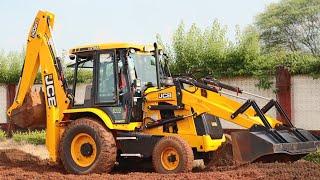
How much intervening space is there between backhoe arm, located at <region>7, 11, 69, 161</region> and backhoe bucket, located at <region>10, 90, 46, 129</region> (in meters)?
0.10

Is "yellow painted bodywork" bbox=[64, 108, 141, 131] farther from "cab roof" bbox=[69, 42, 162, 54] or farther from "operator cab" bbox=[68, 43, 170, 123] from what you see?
"cab roof" bbox=[69, 42, 162, 54]

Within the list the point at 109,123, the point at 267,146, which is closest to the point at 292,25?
the point at 109,123

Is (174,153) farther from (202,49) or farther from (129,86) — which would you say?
(202,49)

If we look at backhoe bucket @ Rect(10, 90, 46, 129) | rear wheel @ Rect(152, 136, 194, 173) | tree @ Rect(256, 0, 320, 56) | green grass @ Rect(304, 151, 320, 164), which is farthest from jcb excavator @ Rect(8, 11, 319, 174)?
tree @ Rect(256, 0, 320, 56)

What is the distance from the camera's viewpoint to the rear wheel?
8.73 metres

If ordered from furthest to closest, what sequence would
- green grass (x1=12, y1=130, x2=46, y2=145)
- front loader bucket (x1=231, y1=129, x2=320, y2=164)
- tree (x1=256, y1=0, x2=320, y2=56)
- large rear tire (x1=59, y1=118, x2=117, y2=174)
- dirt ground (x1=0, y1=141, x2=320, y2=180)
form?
tree (x1=256, y1=0, x2=320, y2=56), green grass (x1=12, y1=130, x2=46, y2=145), large rear tire (x1=59, y1=118, x2=117, y2=174), front loader bucket (x1=231, y1=129, x2=320, y2=164), dirt ground (x1=0, y1=141, x2=320, y2=180)

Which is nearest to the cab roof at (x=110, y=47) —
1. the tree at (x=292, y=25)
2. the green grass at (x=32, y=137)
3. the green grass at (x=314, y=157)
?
the green grass at (x=314, y=157)

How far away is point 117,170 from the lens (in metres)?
10.3

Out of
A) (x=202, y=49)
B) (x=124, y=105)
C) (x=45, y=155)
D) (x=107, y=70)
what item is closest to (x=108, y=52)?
(x=107, y=70)

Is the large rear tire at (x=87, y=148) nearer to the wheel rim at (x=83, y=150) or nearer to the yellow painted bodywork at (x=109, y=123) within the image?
the wheel rim at (x=83, y=150)

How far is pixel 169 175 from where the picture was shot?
852 centimetres

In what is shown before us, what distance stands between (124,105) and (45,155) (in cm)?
416

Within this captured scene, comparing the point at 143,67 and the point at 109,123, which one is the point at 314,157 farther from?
the point at 109,123

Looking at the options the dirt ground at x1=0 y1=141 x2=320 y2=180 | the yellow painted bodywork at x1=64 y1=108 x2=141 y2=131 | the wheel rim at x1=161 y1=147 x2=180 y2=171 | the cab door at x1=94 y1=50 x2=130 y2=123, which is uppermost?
the cab door at x1=94 y1=50 x2=130 y2=123
